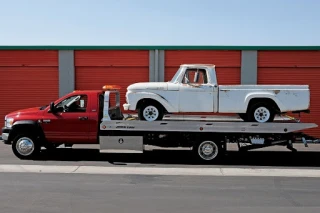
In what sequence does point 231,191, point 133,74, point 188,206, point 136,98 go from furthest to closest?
point 133,74, point 136,98, point 231,191, point 188,206

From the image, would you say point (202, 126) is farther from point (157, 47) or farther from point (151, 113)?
point (157, 47)

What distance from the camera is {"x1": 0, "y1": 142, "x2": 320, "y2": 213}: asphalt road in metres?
6.57

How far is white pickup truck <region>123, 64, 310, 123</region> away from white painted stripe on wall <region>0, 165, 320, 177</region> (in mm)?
1625

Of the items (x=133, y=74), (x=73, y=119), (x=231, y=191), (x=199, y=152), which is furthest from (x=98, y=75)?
(x=231, y=191)

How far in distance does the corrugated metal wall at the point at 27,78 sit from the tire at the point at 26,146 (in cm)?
694

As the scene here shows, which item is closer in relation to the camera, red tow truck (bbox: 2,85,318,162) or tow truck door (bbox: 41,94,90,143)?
red tow truck (bbox: 2,85,318,162)

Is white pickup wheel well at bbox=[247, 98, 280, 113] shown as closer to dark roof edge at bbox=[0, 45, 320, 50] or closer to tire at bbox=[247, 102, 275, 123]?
tire at bbox=[247, 102, 275, 123]

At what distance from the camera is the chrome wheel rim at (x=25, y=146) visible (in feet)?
37.4

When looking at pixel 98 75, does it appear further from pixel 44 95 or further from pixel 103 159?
pixel 103 159

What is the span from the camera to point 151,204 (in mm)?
6762

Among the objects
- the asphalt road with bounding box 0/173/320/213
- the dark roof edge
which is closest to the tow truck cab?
the asphalt road with bounding box 0/173/320/213

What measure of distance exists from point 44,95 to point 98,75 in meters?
2.65

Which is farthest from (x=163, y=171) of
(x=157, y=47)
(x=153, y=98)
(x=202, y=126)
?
(x=157, y=47)

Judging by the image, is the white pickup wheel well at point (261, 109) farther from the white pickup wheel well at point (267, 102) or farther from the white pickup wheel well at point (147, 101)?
the white pickup wheel well at point (147, 101)
